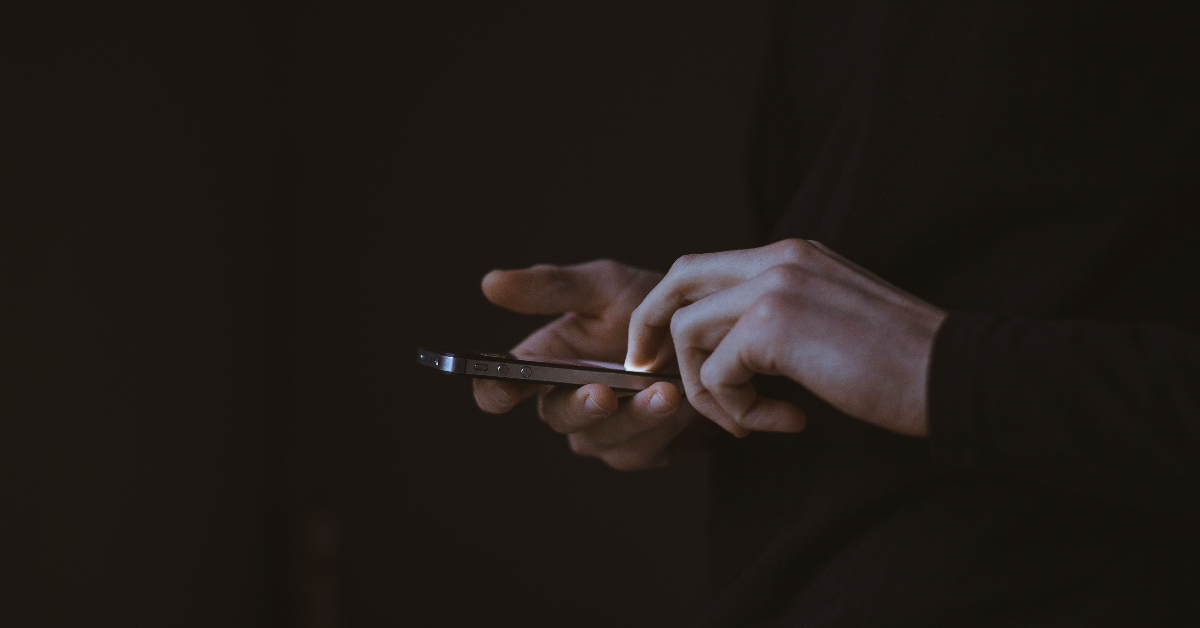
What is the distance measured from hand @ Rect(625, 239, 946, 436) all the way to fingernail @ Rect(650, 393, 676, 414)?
10cm

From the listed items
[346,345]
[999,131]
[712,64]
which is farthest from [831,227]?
[346,345]

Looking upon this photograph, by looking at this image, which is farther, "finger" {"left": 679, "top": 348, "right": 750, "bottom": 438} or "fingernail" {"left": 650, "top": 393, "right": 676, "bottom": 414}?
"fingernail" {"left": 650, "top": 393, "right": 676, "bottom": 414}

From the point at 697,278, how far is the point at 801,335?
0.14 m

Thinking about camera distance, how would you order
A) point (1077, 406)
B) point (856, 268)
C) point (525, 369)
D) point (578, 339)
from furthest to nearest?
point (578, 339), point (525, 369), point (856, 268), point (1077, 406)

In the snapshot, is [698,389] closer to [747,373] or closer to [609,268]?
[747,373]

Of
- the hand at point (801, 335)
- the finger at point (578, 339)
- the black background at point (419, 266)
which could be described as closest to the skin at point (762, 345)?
the hand at point (801, 335)

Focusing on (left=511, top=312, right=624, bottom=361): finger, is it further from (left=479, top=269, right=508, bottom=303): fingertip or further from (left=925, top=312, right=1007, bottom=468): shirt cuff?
(left=925, top=312, right=1007, bottom=468): shirt cuff

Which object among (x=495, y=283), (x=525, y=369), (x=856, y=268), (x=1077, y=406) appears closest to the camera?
(x=1077, y=406)

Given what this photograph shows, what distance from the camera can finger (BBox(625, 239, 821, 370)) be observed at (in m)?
0.56

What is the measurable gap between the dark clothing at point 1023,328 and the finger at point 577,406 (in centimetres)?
22

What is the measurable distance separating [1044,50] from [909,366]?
0.27 metres

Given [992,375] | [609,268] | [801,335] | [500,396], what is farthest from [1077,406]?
[609,268]

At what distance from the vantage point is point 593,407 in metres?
0.74

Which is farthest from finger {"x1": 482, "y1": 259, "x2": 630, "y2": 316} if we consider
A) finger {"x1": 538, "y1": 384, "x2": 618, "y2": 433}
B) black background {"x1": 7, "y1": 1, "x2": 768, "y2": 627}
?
black background {"x1": 7, "y1": 1, "x2": 768, "y2": 627}
